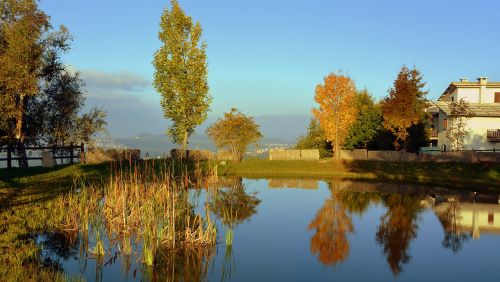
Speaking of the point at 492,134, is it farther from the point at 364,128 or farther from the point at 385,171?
the point at 385,171

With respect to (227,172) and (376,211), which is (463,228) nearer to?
(376,211)

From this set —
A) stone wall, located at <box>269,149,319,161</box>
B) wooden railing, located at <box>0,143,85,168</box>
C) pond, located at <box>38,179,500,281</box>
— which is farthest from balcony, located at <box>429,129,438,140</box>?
wooden railing, located at <box>0,143,85,168</box>

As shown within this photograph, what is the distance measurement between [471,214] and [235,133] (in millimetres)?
44099

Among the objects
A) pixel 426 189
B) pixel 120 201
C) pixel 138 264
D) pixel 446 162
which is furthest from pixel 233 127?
pixel 138 264

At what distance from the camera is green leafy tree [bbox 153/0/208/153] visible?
46.2m

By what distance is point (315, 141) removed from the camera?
7900 cm

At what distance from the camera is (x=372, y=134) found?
67.0m

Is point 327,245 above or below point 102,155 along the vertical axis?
below

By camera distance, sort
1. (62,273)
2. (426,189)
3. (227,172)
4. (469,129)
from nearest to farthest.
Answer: (62,273) < (426,189) < (227,172) < (469,129)

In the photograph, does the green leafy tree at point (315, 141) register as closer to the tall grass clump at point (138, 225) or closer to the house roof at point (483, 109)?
the house roof at point (483, 109)

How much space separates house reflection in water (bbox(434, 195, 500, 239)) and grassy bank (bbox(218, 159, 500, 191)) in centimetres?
647

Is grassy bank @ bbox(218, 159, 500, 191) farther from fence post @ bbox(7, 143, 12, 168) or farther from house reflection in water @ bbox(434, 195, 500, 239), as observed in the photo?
fence post @ bbox(7, 143, 12, 168)

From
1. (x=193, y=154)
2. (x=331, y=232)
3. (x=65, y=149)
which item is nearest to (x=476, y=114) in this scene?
(x=193, y=154)

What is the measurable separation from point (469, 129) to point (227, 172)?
35685 mm
